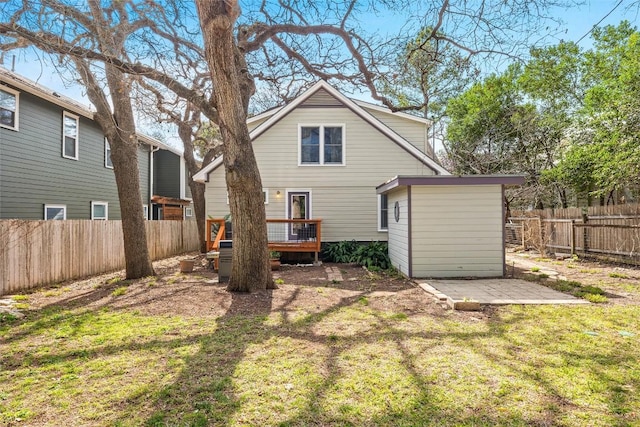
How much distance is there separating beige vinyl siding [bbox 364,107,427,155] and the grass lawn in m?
10.2

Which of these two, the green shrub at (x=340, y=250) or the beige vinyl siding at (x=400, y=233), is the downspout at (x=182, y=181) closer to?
the green shrub at (x=340, y=250)

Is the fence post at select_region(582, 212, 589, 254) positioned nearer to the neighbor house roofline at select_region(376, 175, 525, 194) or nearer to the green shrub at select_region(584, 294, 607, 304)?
the neighbor house roofline at select_region(376, 175, 525, 194)

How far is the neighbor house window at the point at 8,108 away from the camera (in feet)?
31.7

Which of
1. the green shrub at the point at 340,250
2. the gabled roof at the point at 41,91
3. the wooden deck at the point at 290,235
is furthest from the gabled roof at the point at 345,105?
the gabled roof at the point at 41,91

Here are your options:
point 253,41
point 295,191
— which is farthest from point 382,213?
point 253,41

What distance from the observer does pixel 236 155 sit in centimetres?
641

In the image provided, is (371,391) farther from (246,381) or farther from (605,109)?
(605,109)

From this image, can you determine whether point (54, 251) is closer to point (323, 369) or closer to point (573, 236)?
point (323, 369)

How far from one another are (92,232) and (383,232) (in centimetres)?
861

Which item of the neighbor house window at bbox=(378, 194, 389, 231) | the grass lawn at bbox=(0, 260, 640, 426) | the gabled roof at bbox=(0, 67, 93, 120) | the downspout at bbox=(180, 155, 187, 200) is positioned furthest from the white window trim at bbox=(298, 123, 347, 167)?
the downspout at bbox=(180, 155, 187, 200)

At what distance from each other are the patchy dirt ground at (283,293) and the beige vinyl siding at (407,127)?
6653 mm

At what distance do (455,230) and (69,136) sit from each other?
1255 centimetres

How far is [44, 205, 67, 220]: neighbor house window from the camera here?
1128cm

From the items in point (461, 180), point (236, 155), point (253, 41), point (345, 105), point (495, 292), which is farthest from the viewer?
point (345, 105)
